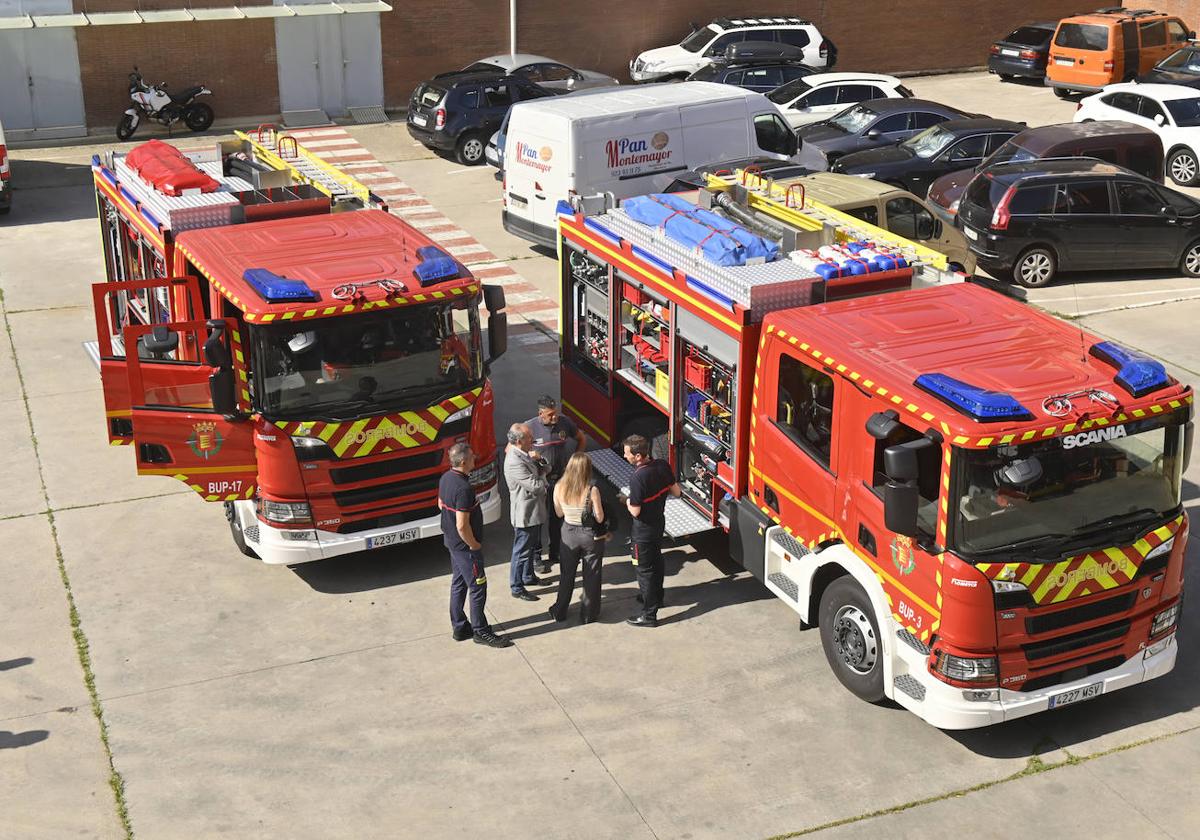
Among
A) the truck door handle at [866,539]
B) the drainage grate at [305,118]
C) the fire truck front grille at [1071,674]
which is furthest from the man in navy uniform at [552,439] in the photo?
the drainage grate at [305,118]

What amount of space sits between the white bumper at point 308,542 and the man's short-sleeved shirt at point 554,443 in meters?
1.03

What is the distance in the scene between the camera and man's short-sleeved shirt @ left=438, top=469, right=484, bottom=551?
10180 mm

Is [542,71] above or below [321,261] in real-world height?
above

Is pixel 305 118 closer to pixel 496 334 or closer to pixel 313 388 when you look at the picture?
pixel 496 334

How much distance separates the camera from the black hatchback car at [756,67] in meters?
28.2

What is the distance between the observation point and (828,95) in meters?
26.4

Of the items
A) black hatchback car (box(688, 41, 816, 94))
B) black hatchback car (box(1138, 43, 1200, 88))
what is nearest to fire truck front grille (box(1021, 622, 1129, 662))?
black hatchback car (box(688, 41, 816, 94))

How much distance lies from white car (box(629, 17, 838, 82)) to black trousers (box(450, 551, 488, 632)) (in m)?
21.8

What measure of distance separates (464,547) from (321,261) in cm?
280

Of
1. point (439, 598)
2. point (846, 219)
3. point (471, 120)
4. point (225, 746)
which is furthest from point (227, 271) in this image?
point (471, 120)

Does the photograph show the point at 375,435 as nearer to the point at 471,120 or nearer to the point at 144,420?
the point at 144,420

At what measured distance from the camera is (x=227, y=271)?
11.4 meters

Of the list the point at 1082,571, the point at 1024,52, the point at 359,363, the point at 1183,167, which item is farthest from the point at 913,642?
the point at 1024,52

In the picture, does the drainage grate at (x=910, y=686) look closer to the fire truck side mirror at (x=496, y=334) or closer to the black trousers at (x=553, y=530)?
the black trousers at (x=553, y=530)
